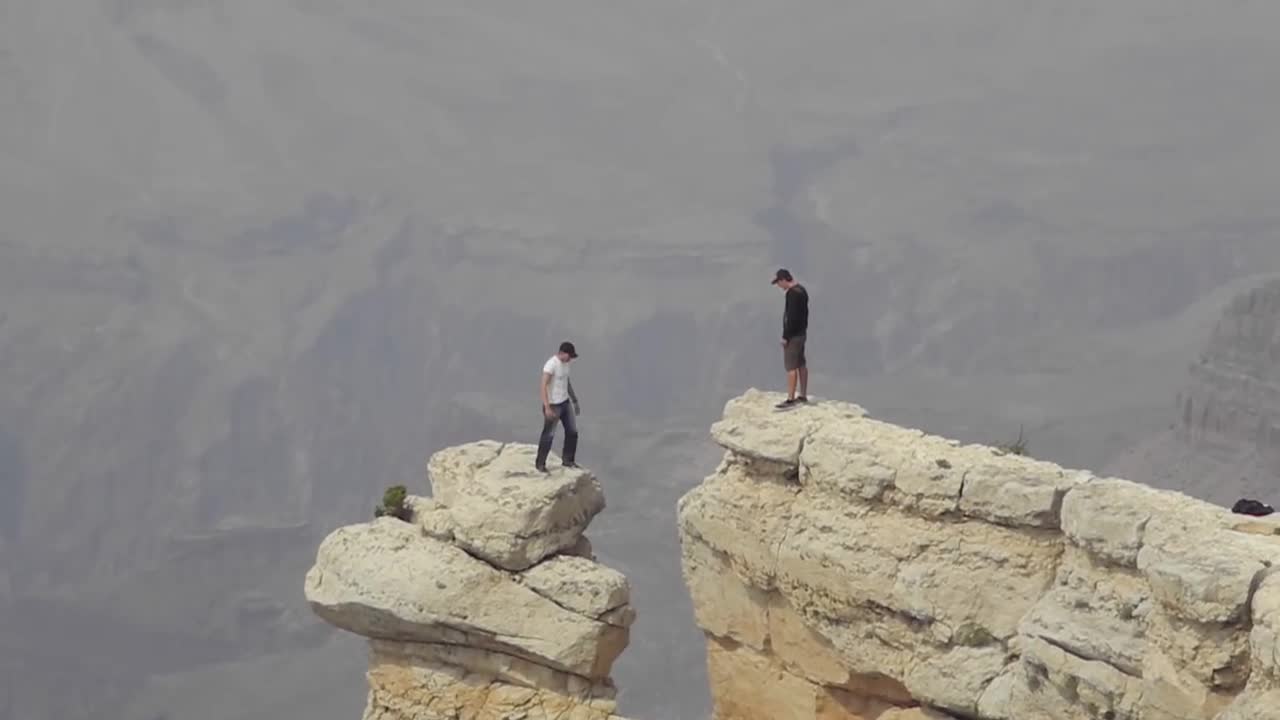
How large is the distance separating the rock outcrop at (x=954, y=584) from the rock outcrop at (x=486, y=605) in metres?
1.95

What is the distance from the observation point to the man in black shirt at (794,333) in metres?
23.5

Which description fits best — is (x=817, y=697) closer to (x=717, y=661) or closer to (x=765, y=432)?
(x=717, y=661)

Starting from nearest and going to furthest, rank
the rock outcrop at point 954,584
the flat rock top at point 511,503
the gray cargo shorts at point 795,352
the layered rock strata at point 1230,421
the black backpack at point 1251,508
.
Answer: the rock outcrop at point 954,584 → the black backpack at point 1251,508 → the flat rock top at point 511,503 → the gray cargo shorts at point 795,352 → the layered rock strata at point 1230,421

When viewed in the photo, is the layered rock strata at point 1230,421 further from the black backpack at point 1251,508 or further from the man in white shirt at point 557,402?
the man in white shirt at point 557,402

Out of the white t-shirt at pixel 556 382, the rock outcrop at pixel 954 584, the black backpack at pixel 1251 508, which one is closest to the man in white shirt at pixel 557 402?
the white t-shirt at pixel 556 382

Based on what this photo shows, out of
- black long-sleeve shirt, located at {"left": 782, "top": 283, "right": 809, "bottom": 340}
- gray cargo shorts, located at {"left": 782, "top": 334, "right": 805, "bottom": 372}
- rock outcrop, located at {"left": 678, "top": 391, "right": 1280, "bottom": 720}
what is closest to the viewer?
rock outcrop, located at {"left": 678, "top": 391, "right": 1280, "bottom": 720}

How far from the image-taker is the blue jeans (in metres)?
23.7

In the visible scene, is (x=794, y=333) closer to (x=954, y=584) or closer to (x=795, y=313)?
(x=795, y=313)

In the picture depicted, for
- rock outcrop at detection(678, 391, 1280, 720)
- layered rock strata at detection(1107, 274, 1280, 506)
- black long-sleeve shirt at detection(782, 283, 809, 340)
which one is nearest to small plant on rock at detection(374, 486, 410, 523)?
rock outcrop at detection(678, 391, 1280, 720)

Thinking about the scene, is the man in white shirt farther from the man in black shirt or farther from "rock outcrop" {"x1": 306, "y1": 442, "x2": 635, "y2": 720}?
the man in black shirt

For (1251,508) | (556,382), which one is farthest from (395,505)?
(1251,508)

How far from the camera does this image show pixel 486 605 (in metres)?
23.0

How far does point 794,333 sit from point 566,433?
155 inches

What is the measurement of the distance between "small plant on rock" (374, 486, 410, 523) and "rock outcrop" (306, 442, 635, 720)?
0.65 metres
